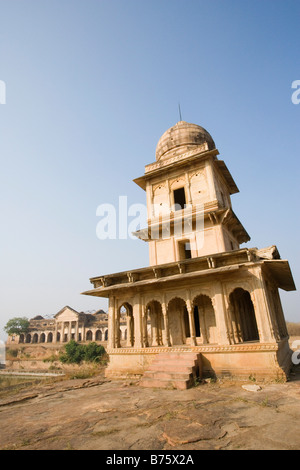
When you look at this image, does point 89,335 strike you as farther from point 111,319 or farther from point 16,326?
point 111,319

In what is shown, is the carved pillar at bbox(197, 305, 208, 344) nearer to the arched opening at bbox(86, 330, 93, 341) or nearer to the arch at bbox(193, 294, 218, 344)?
the arch at bbox(193, 294, 218, 344)

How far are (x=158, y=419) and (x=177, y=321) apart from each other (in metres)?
7.72

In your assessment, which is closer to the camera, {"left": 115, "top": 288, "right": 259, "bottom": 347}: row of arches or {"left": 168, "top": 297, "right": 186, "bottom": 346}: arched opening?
{"left": 115, "top": 288, "right": 259, "bottom": 347}: row of arches

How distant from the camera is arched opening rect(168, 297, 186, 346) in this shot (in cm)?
1320

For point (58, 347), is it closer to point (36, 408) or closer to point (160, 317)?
point (160, 317)

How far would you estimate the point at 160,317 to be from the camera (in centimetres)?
1403

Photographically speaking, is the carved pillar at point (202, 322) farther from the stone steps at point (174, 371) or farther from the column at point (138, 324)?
the column at point (138, 324)

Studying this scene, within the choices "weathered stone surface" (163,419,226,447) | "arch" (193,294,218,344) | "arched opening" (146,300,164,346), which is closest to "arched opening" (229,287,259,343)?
"arch" (193,294,218,344)

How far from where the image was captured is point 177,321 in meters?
13.4

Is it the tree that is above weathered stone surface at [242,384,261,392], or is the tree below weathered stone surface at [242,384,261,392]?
above

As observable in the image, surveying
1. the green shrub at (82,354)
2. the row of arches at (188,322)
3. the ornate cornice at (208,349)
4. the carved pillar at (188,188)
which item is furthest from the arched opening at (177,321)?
the green shrub at (82,354)

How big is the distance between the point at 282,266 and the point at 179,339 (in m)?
6.10

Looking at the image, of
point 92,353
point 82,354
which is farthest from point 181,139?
point 82,354

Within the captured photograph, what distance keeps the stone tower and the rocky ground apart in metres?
7.64
